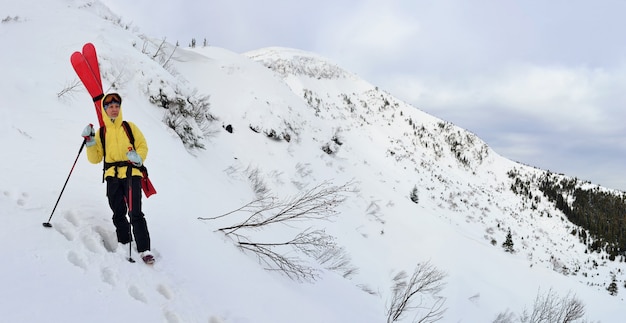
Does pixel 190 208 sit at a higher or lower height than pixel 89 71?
lower

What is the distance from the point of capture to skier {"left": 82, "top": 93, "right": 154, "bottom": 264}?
351 cm

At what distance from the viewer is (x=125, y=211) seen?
3594 millimetres

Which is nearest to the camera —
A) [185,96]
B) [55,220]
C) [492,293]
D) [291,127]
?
[55,220]

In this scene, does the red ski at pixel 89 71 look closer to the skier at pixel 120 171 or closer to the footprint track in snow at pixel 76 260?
the skier at pixel 120 171

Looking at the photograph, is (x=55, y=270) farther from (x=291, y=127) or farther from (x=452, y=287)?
(x=291, y=127)

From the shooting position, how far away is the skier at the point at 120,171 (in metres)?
3.51

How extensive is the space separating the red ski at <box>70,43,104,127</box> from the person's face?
0.34m

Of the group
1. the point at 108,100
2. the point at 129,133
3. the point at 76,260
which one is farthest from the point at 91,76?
the point at 76,260

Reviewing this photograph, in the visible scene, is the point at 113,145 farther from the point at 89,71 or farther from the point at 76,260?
the point at 76,260

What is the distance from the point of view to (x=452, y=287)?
45.1ft

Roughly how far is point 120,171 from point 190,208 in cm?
228

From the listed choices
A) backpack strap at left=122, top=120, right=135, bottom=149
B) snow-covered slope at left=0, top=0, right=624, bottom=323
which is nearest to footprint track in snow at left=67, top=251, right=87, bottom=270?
snow-covered slope at left=0, top=0, right=624, bottom=323

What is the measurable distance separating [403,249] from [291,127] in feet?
28.8

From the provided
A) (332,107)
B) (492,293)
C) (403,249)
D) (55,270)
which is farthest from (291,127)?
(332,107)
